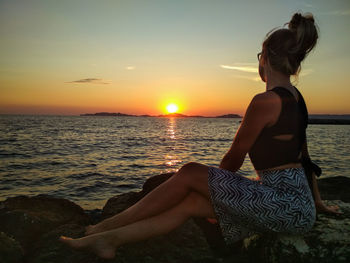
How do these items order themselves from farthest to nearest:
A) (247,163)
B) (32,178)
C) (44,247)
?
(247,163)
(32,178)
(44,247)

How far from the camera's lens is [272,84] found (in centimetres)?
281

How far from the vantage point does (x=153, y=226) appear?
2975 millimetres

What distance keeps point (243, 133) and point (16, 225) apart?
345cm

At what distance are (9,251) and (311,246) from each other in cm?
327

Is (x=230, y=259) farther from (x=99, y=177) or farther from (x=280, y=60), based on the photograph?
(x=99, y=177)

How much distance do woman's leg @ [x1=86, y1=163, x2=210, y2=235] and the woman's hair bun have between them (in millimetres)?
1493

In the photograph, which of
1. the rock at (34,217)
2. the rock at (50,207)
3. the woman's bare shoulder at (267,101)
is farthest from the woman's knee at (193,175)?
the rock at (50,207)

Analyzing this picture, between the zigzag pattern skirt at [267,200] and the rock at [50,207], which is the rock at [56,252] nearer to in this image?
the rock at [50,207]

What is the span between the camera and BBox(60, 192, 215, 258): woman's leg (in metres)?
2.97

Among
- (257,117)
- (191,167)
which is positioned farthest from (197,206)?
(257,117)

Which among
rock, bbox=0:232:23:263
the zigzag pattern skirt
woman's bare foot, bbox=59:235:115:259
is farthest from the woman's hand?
rock, bbox=0:232:23:263

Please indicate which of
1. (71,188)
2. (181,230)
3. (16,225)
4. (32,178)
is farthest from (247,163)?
(16,225)

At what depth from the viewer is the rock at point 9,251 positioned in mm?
3024

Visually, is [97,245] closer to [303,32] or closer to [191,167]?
[191,167]
